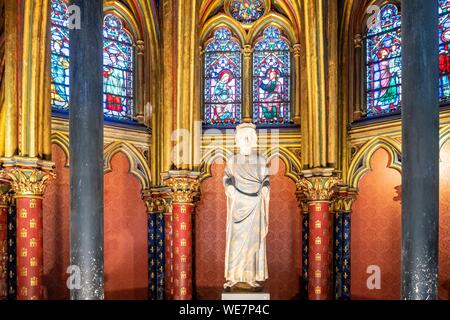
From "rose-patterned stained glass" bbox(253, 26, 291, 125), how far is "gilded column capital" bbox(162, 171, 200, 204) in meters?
3.62

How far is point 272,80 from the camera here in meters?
21.8

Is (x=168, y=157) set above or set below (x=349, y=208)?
above

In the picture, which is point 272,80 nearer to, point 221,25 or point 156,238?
point 221,25

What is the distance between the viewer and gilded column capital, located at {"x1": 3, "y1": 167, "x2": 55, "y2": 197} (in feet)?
51.0

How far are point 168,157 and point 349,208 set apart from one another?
5.41m

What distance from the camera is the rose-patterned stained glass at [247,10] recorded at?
72.5 feet

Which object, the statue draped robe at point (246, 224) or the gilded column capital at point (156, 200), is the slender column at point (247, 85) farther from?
the statue draped robe at point (246, 224)

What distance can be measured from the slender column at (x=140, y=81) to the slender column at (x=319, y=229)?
17.7 feet

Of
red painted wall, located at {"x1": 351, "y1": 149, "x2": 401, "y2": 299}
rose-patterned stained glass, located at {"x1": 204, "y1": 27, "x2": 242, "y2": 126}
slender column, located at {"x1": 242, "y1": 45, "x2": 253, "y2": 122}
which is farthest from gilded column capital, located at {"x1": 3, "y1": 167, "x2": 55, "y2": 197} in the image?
red painted wall, located at {"x1": 351, "y1": 149, "x2": 401, "y2": 299}

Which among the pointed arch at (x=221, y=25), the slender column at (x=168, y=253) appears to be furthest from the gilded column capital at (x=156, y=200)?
the pointed arch at (x=221, y=25)

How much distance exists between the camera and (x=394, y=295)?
19078mm

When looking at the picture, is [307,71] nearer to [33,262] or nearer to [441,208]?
[441,208]

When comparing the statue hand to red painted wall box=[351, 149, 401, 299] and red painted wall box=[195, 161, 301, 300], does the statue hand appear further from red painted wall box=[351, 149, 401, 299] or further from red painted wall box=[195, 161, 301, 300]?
red painted wall box=[195, 161, 301, 300]
